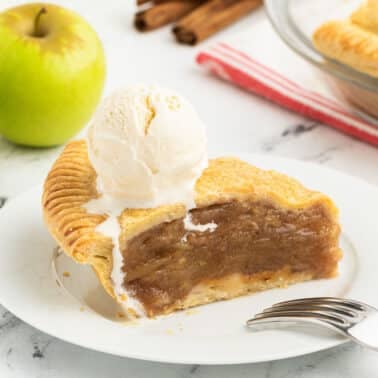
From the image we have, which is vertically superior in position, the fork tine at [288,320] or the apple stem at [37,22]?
the apple stem at [37,22]

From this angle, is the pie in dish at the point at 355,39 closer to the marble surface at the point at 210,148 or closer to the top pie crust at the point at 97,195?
the marble surface at the point at 210,148

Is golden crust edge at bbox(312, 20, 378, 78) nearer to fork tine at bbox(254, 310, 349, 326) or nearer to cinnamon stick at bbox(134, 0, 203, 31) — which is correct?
cinnamon stick at bbox(134, 0, 203, 31)

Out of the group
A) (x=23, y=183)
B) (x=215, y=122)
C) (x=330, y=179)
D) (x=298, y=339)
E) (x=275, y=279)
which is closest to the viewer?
(x=298, y=339)

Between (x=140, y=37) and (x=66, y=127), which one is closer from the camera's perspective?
(x=66, y=127)

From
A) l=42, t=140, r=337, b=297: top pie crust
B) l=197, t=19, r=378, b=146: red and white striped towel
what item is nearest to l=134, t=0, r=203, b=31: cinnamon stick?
l=197, t=19, r=378, b=146: red and white striped towel

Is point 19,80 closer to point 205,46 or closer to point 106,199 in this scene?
point 106,199

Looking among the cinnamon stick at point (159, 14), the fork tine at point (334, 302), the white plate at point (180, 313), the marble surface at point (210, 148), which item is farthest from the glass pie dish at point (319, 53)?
the fork tine at point (334, 302)

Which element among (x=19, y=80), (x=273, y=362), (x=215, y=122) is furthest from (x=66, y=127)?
(x=273, y=362)
